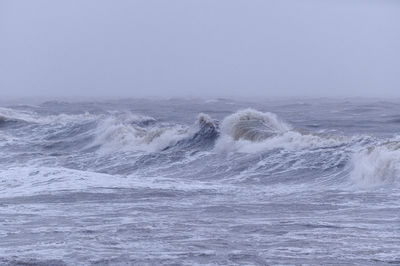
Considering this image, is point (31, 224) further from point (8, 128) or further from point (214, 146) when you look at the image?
point (8, 128)

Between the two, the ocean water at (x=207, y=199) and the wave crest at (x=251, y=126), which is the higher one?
the wave crest at (x=251, y=126)

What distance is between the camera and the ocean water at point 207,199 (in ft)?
28.3

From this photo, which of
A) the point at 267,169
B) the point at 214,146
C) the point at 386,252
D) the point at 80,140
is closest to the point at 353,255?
the point at 386,252

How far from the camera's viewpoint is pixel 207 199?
1264cm

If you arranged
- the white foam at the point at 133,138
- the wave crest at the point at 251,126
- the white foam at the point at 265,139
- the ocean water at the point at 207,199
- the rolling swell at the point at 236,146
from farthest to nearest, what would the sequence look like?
1. the white foam at the point at 133,138
2. the wave crest at the point at 251,126
3. the white foam at the point at 265,139
4. the rolling swell at the point at 236,146
5. the ocean water at the point at 207,199

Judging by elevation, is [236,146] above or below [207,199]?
above

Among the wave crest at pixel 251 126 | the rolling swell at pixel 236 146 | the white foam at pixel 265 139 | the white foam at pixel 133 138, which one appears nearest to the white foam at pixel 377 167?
the rolling swell at pixel 236 146

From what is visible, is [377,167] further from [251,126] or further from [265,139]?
[251,126]

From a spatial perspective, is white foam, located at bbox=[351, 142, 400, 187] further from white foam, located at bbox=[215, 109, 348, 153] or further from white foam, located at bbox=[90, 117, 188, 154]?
white foam, located at bbox=[90, 117, 188, 154]

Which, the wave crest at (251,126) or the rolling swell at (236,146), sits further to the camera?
the wave crest at (251,126)

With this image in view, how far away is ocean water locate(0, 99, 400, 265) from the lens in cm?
862

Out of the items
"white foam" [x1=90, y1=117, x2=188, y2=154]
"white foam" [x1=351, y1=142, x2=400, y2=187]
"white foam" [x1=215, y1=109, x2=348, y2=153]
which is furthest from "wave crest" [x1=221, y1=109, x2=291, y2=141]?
"white foam" [x1=351, y1=142, x2=400, y2=187]

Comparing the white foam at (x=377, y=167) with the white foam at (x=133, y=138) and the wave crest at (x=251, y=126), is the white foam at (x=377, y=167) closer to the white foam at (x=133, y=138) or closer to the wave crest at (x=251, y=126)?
the wave crest at (x=251, y=126)

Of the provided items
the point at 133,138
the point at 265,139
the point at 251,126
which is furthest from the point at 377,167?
the point at 133,138
